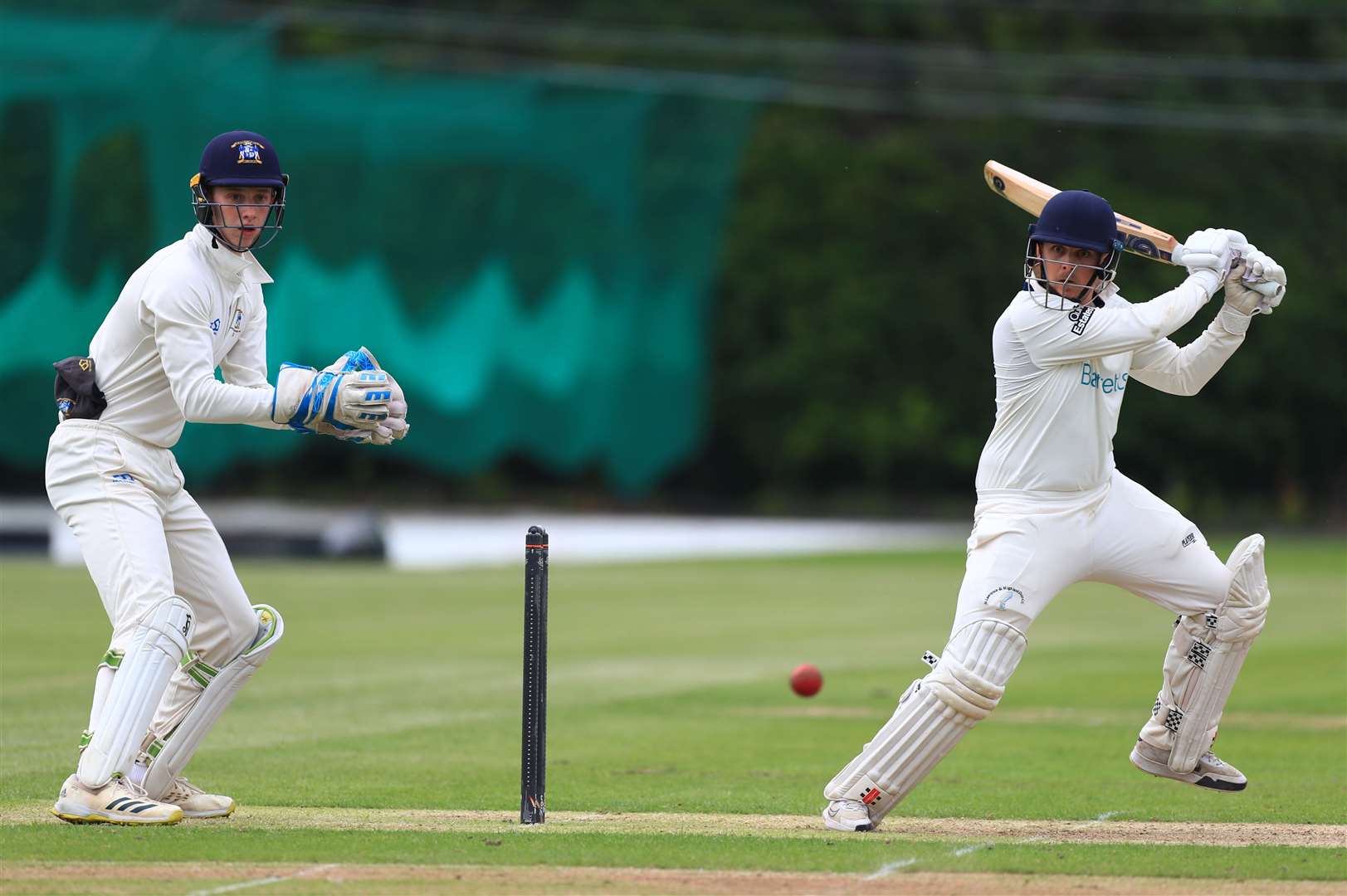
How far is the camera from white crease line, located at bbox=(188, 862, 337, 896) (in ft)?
19.7

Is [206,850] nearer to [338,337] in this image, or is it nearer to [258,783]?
[258,783]

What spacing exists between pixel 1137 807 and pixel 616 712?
14.8 ft

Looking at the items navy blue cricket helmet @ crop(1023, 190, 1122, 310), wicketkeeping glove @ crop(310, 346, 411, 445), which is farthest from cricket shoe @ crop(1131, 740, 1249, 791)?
wicketkeeping glove @ crop(310, 346, 411, 445)

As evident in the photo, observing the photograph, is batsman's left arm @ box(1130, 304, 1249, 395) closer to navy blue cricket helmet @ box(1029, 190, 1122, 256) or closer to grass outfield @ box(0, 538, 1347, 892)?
navy blue cricket helmet @ box(1029, 190, 1122, 256)

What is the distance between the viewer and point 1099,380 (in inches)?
301

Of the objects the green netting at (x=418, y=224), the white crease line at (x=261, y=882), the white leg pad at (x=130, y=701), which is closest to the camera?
the white crease line at (x=261, y=882)

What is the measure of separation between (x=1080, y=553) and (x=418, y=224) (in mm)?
25579

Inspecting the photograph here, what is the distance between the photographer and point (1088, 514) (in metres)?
7.58

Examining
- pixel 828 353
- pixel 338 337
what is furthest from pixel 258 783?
pixel 828 353

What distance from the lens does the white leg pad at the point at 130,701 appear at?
23.2 feet

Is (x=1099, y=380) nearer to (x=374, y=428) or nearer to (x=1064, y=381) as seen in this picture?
(x=1064, y=381)

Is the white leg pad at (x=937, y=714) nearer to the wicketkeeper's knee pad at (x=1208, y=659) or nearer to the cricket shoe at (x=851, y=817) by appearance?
the cricket shoe at (x=851, y=817)

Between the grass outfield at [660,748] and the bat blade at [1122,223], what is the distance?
2376 millimetres

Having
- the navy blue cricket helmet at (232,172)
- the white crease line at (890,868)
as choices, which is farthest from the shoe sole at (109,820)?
the white crease line at (890,868)
